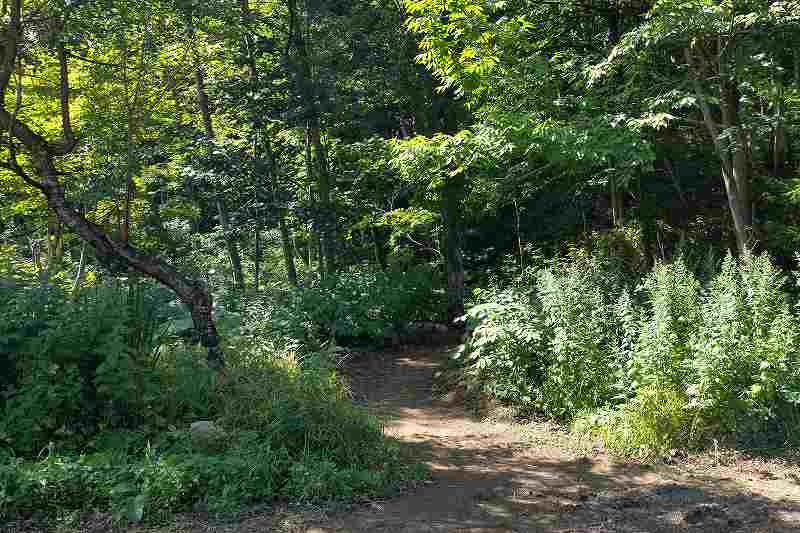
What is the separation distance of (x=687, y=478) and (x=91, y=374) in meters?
5.29

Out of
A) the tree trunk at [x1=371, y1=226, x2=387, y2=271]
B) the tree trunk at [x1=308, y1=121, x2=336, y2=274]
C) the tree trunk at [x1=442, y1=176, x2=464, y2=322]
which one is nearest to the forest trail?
the tree trunk at [x1=442, y1=176, x2=464, y2=322]

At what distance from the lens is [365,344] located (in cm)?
1344

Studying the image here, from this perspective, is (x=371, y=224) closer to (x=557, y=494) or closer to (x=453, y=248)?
(x=453, y=248)

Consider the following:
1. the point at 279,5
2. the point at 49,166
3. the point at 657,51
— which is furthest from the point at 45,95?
the point at 657,51

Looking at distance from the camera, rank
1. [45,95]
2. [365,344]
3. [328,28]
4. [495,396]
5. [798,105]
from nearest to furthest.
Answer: [495,396] → [798,105] → [45,95] → [365,344] → [328,28]

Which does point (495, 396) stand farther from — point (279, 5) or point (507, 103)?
point (279, 5)

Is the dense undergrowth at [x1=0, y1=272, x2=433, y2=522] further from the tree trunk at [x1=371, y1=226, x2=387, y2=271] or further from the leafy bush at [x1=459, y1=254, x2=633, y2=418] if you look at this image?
the tree trunk at [x1=371, y1=226, x2=387, y2=271]

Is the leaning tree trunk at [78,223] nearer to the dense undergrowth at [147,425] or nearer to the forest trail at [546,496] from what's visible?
the dense undergrowth at [147,425]

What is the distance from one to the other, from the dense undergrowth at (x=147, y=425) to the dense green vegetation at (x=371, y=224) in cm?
3

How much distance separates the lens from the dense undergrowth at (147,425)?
5.04 m

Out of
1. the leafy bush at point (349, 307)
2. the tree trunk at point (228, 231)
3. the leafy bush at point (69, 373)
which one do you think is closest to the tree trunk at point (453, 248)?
the leafy bush at point (349, 307)

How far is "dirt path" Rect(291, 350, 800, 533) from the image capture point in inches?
199

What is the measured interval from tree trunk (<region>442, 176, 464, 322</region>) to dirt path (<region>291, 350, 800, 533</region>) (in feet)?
22.1

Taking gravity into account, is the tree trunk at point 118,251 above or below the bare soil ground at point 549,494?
above
